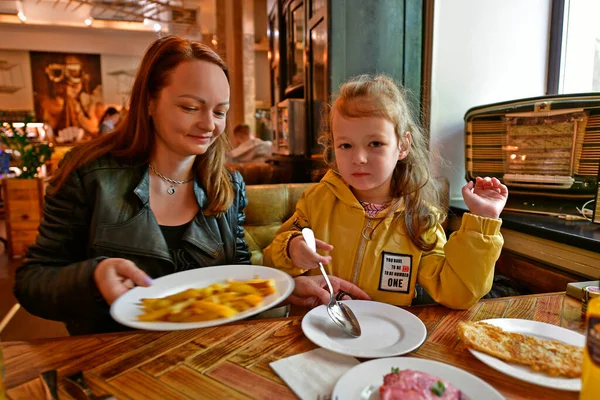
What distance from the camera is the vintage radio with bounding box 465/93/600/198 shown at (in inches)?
64.5

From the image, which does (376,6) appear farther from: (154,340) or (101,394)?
(101,394)

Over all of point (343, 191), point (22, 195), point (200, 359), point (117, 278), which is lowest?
point (22, 195)

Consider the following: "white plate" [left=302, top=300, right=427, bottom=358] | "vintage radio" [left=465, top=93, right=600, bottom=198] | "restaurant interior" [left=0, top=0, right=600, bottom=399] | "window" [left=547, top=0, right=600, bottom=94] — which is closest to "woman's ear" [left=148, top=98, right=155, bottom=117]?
"restaurant interior" [left=0, top=0, right=600, bottom=399]

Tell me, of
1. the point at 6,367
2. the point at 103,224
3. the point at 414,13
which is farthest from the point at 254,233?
the point at 414,13

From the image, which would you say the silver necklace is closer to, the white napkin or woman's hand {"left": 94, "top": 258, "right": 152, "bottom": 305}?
woman's hand {"left": 94, "top": 258, "right": 152, "bottom": 305}

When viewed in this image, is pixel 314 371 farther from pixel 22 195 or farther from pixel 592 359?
pixel 22 195

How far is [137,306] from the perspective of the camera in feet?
2.59

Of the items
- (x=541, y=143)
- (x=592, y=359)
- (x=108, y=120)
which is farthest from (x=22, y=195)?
(x=592, y=359)

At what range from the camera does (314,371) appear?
0.70m

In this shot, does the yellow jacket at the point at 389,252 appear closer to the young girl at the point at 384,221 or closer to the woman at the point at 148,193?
the young girl at the point at 384,221

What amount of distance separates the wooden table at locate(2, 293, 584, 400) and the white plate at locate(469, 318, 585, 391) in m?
0.01

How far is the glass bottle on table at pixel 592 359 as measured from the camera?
0.51 metres

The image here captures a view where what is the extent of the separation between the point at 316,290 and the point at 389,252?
31 centimetres

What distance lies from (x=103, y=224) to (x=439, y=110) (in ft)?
6.51
